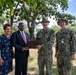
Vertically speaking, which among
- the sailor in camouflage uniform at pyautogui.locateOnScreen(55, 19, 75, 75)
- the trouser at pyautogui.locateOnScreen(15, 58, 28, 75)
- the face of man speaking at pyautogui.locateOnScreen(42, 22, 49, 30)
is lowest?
the trouser at pyautogui.locateOnScreen(15, 58, 28, 75)

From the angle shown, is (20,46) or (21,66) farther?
(21,66)

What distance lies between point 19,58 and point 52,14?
16949 mm

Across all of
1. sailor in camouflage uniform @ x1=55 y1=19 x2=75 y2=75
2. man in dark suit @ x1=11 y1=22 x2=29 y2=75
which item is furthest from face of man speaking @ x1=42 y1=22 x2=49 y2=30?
man in dark suit @ x1=11 y1=22 x2=29 y2=75

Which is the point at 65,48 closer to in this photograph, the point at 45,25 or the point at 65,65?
the point at 65,65

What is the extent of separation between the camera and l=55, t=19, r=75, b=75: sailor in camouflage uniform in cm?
790

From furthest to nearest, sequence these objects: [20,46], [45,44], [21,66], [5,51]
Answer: [45,44] → [21,66] → [20,46] → [5,51]

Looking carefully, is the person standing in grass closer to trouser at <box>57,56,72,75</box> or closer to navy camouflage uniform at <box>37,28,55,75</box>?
navy camouflage uniform at <box>37,28,55,75</box>

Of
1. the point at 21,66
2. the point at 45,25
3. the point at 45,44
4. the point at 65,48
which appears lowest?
the point at 21,66

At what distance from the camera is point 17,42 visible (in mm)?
8109

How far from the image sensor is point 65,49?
801cm

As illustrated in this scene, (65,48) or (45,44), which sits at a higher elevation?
(45,44)

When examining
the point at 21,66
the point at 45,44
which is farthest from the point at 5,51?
the point at 45,44

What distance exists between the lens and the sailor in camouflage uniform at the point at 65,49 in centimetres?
790

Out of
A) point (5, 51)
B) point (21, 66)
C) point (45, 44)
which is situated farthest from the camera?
point (45, 44)
